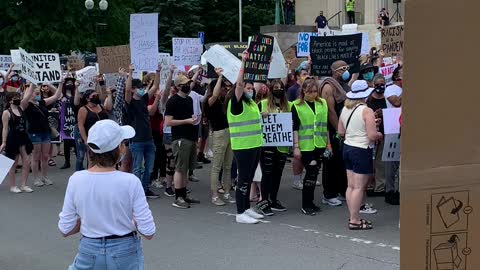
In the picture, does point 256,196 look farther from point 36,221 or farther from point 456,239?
point 456,239

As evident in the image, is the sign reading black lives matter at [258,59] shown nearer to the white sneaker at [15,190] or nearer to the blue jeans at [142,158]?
the blue jeans at [142,158]

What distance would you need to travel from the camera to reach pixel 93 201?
3611 millimetres

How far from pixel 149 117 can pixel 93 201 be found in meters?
5.92

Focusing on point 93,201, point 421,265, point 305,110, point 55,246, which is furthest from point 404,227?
point 305,110

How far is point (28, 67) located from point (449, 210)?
9706 mm

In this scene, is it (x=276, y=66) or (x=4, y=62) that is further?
(x=4, y=62)

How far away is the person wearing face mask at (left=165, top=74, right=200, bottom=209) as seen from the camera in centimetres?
871

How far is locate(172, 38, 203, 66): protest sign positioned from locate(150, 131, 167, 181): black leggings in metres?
2.01

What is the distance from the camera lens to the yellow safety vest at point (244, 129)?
25.1 feet

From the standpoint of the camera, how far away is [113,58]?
34.6 ft

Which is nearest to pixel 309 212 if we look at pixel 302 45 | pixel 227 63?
pixel 227 63

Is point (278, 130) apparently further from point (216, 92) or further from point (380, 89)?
point (380, 89)

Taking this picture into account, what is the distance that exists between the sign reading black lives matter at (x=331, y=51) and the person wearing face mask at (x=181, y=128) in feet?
8.62

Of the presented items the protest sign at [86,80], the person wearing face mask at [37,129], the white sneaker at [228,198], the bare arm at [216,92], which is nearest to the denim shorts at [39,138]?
the person wearing face mask at [37,129]
